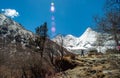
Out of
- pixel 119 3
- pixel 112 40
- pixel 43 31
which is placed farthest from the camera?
pixel 43 31

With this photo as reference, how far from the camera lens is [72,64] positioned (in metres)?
27.5

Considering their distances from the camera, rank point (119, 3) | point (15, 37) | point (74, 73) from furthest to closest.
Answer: point (15, 37), point (74, 73), point (119, 3)

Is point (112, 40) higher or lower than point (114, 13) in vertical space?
lower

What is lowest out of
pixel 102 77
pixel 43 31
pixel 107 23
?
pixel 102 77

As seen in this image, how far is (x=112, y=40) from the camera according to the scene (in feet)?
53.8

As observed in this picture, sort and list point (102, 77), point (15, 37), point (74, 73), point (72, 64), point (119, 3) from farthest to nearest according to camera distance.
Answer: point (15, 37)
point (72, 64)
point (74, 73)
point (102, 77)
point (119, 3)

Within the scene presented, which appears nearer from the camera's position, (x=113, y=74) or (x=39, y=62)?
(x=113, y=74)

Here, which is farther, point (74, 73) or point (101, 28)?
point (74, 73)

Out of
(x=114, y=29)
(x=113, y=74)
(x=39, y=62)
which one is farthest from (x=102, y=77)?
(x=39, y=62)

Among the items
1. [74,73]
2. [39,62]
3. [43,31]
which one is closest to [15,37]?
[43,31]

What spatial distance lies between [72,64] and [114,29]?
41.8 feet

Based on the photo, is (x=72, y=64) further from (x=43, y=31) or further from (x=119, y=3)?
(x=43, y=31)

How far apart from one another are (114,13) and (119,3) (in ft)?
2.98

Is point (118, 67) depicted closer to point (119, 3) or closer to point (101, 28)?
point (101, 28)
